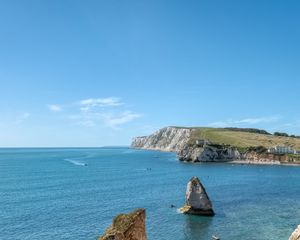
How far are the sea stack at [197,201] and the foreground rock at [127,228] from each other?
161 ft

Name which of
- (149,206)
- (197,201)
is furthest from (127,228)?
(149,206)

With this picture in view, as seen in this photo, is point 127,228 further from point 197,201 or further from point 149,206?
point 149,206

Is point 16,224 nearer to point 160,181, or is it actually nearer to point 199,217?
point 199,217

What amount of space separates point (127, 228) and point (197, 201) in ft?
172

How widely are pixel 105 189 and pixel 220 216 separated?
47.9m

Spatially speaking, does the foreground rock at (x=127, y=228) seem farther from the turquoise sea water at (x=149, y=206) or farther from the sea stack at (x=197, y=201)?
the sea stack at (x=197, y=201)

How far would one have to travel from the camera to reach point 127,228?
87.6 ft

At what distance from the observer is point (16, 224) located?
70.6m

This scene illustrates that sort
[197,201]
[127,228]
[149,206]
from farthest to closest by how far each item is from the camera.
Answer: [149,206]
[197,201]
[127,228]

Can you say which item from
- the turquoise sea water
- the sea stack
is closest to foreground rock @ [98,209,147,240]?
the turquoise sea water

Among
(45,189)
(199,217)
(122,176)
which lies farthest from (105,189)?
(199,217)

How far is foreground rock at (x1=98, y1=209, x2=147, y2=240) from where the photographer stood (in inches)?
1027

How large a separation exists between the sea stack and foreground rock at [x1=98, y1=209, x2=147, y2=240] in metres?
48.9

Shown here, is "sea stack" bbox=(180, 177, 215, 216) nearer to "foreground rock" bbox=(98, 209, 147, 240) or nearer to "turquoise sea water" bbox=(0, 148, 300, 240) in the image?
"turquoise sea water" bbox=(0, 148, 300, 240)
